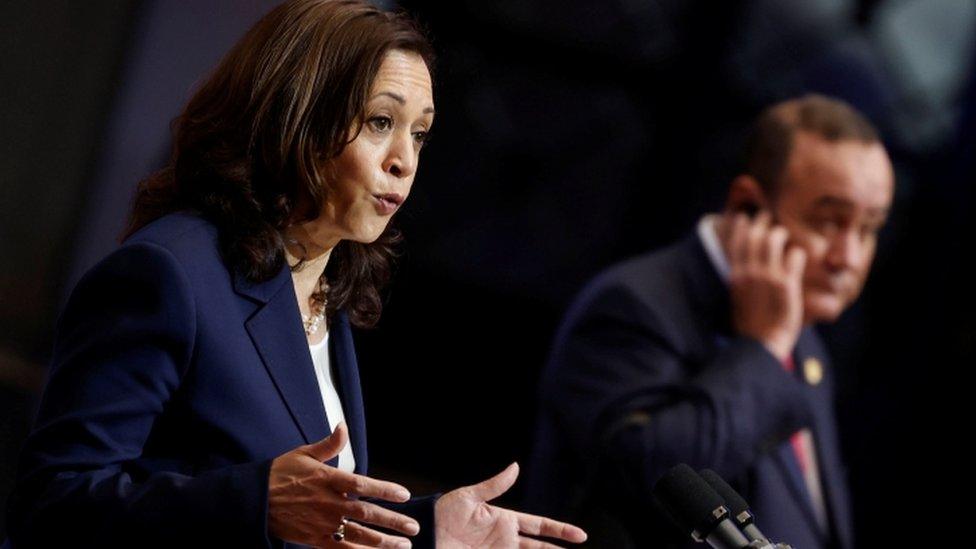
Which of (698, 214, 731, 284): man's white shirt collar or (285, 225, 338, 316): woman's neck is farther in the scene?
(698, 214, 731, 284): man's white shirt collar

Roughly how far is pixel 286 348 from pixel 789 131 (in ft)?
5.01

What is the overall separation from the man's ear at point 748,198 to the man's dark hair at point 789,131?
0.01 metres

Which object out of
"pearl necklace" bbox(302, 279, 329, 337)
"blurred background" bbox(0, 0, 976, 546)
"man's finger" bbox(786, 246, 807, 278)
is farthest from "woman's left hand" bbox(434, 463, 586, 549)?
"man's finger" bbox(786, 246, 807, 278)

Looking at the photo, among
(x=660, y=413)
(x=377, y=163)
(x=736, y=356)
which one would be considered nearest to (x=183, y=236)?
(x=377, y=163)

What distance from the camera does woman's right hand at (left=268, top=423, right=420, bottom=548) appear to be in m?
1.17

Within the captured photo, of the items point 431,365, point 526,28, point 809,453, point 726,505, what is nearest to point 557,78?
point 526,28

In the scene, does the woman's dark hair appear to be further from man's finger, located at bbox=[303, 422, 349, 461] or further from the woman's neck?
man's finger, located at bbox=[303, 422, 349, 461]

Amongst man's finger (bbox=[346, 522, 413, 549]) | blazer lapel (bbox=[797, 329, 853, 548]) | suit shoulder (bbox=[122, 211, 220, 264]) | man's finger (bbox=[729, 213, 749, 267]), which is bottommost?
blazer lapel (bbox=[797, 329, 853, 548])

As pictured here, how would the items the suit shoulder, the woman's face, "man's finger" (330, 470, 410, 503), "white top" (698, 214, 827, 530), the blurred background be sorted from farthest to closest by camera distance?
"white top" (698, 214, 827, 530) → the blurred background → the woman's face → the suit shoulder → "man's finger" (330, 470, 410, 503)

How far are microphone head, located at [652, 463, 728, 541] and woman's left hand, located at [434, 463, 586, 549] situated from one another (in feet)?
0.31

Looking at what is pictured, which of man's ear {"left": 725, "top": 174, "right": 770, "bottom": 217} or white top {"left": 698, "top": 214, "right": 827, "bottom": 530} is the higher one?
man's ear {"left": 725, "top": 174, "right": 770, "bottom": 217}

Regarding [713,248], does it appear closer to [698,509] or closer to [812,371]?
[812,371]

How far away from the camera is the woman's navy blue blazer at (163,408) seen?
1224 millimetres

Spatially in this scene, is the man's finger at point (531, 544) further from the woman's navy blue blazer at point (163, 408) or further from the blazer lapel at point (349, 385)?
the blazer lapel at point (349, 385)
